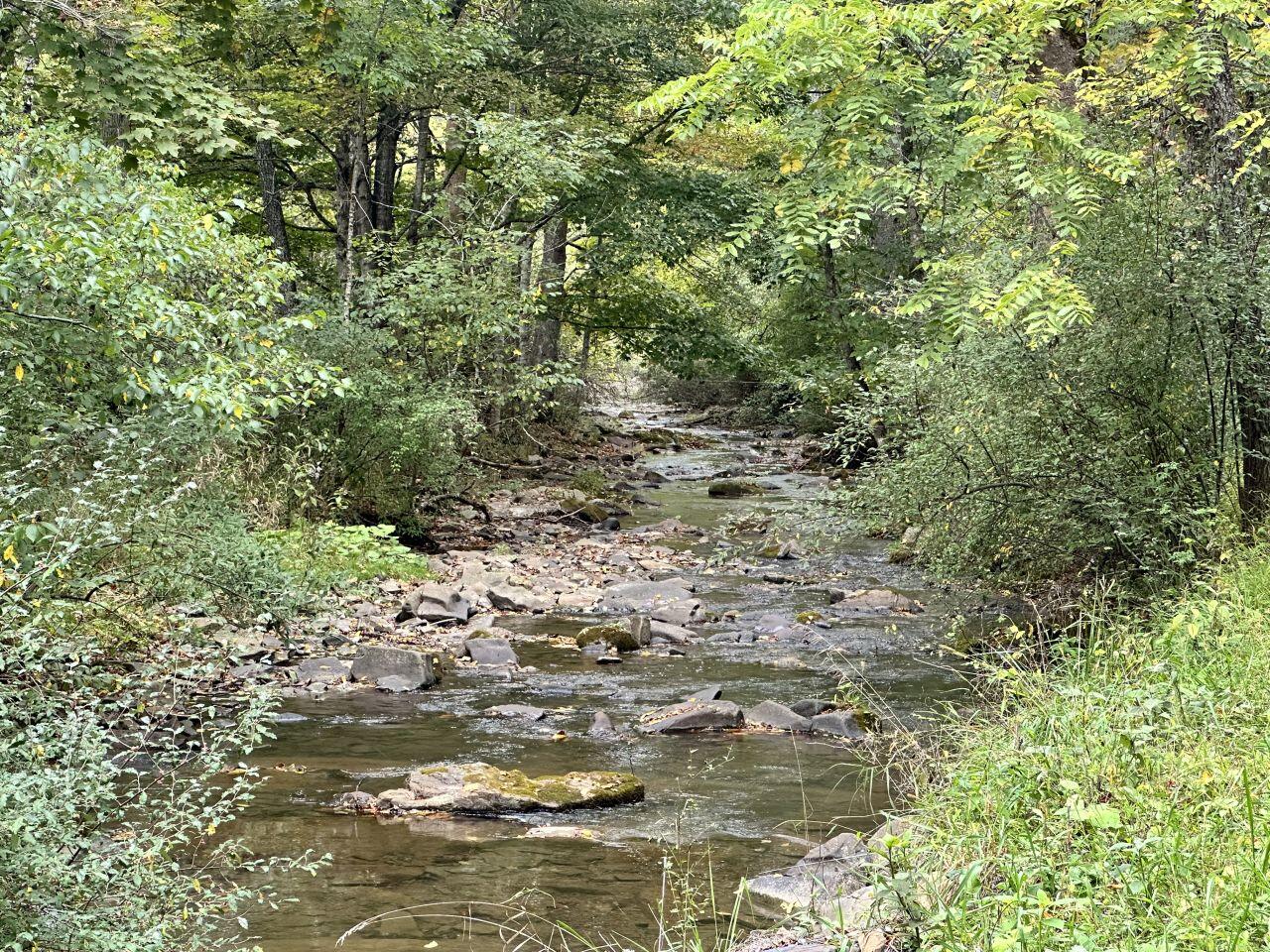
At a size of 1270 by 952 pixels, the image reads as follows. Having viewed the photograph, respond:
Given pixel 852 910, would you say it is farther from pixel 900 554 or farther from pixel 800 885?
pixel 900 554

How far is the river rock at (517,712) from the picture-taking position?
8.21 m

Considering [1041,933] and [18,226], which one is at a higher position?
[18,226]

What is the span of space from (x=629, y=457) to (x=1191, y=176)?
17264 mm

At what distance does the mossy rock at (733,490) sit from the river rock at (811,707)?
38.5ft

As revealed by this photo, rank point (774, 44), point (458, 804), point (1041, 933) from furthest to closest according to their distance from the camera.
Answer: point (774, 44)
point (458, 804)
point (1041, 933)

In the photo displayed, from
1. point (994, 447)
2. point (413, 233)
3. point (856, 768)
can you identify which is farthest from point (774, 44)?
point (413, 233)

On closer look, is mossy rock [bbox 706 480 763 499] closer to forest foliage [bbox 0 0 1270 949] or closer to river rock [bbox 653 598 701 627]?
forest foliage [bbox 0 0 1270 949]

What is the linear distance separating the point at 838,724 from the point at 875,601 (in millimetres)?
4340

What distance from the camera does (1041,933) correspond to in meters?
3.02

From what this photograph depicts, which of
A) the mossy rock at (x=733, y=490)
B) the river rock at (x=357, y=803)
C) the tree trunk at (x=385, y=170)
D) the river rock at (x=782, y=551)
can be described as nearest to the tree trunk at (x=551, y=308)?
the tree trunk at (x=385, y=170)

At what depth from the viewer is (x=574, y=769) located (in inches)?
280

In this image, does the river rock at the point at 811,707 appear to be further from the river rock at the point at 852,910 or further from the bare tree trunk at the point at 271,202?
the bare tree trunk at the point at 271,202

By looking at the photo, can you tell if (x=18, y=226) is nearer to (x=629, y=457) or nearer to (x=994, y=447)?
(x=994, y=447)

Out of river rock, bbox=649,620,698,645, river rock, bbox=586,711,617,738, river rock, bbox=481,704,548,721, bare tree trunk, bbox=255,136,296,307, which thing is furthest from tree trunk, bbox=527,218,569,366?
river rock, bbox=586,711,617,738
